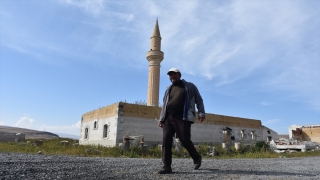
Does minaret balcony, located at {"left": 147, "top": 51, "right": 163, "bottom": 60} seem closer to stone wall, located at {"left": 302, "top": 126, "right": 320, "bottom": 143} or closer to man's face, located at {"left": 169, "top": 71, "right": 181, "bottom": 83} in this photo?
man's face, located at {"left": 169, "top": 71, "right": 181, "bottom": 83}

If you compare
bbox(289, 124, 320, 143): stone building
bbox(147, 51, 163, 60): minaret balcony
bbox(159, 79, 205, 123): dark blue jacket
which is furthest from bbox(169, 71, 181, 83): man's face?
bbox(289, 124, 320, 143): stone building

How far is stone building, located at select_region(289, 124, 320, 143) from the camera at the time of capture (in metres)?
31.3

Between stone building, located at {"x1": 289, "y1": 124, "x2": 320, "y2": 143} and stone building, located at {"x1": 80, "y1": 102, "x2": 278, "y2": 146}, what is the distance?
8954 millimetres

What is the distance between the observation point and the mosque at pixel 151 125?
654 inches

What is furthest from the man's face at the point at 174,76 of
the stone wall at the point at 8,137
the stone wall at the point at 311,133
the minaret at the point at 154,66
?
the stone wall at the point at 311,133

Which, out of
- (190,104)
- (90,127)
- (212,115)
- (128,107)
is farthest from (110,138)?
(190,104)

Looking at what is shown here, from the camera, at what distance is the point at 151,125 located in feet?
57.6

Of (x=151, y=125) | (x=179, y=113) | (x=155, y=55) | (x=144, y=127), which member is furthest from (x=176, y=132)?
(x=155, y=55)

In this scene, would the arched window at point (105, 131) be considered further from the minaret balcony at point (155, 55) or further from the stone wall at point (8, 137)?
the stone wall at point (8, 137)

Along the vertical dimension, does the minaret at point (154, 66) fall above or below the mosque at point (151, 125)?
above

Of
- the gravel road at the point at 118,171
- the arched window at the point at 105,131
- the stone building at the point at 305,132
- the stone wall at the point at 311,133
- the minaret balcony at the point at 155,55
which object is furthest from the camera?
the stone building at the point at 305,132

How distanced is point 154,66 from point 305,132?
75.9 feet

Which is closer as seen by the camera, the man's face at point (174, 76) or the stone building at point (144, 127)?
the man's face at point (174, 76)

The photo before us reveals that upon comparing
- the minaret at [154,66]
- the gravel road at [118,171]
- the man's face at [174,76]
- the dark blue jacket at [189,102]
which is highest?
the minaret at [154,66]
